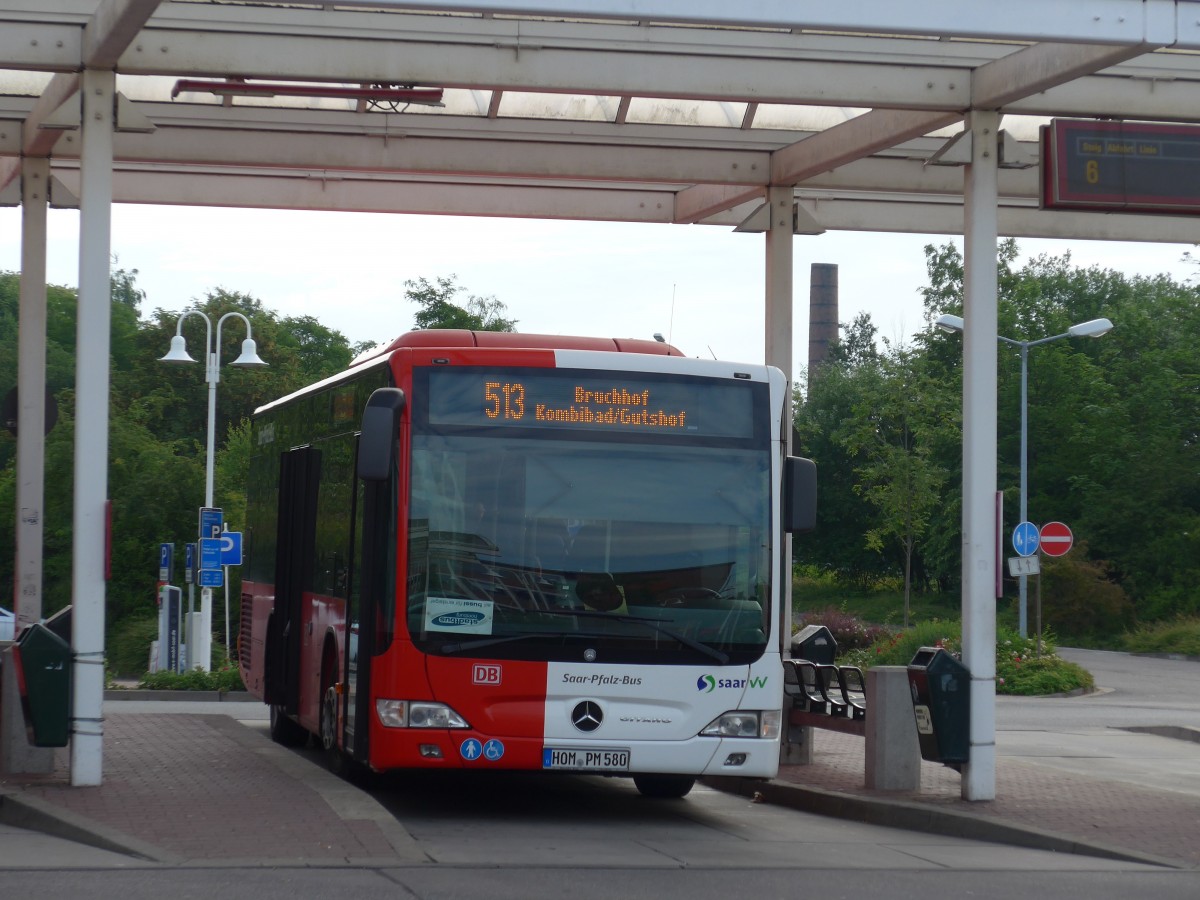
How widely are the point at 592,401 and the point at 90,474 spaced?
342cm

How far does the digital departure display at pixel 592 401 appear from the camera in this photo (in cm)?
1096

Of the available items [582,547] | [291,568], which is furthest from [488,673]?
[291,568]

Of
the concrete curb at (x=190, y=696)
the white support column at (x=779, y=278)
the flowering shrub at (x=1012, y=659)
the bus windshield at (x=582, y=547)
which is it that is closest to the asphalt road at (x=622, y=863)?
the bus windshield at (x=582, y=547)

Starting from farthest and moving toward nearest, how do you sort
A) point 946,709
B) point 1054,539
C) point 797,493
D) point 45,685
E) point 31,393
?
1. point 1054,539
2. point 31,393
3. point 946,709
4. point 45,685
5. point 797,493

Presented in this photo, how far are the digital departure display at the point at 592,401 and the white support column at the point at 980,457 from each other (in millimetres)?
1930

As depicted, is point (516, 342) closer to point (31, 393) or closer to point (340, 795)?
point (340, 795)

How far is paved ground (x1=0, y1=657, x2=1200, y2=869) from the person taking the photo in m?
9.32

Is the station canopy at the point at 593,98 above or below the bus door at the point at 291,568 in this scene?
above

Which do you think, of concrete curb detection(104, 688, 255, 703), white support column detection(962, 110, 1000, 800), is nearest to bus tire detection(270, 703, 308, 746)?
white support column detection(962, 110, 1000, 800)

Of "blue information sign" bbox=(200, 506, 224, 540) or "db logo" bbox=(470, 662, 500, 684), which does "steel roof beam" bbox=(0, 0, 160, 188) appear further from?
"blue information sign" bbox=(200, 506, 224, 540)

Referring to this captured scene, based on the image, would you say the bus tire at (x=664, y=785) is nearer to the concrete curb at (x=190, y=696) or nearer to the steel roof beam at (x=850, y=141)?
the steel roof beam at (x=850, y=141)

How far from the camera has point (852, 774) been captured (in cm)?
1421

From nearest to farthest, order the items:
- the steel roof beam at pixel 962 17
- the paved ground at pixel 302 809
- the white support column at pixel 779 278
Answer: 1. the paved ground at pixel 302 809
2. the steel roof beam at pixel 962 17
3. the white support column at pixel 779 278

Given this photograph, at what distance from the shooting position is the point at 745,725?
10992 mm
